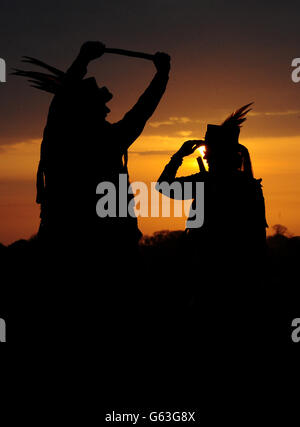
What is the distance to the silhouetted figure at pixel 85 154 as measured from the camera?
6602 mm

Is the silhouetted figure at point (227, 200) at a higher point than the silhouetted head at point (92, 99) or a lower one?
lower

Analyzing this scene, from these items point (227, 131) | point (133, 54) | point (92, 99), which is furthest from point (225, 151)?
point (92, 99)

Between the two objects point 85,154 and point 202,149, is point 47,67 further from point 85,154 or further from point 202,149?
point 202,149

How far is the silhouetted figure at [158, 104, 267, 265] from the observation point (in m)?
9.62

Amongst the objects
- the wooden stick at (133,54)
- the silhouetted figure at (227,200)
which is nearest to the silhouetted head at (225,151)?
the silhouetted figure at (227,200)

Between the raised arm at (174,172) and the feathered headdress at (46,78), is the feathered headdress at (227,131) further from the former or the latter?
the feathered headdress at (46,78)

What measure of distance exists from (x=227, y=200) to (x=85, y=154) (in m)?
3.42

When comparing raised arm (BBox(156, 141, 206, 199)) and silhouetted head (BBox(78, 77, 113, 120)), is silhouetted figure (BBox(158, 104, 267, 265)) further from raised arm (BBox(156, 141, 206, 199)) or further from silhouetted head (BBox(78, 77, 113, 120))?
silhouetted head (BBox(78, 77, 113, 120))

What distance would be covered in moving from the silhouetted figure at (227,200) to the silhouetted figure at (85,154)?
3057mm

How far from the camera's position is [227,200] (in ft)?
31.8

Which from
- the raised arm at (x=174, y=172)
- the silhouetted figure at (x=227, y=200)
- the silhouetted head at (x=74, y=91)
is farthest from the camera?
the raised arm at (x=174, y=172)

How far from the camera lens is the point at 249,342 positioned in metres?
8.98

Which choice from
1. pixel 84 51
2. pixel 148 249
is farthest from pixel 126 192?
pixel 148 249
